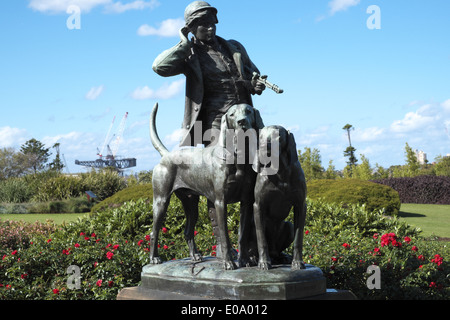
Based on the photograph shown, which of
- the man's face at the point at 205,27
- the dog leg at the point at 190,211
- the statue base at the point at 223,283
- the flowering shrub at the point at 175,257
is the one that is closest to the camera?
the statue base at the point at 223,283

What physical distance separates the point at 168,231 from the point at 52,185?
51.9 ft

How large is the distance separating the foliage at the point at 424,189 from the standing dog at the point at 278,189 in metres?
22.5

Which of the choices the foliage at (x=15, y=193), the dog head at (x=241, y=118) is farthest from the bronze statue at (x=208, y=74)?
the foliage at (x=15, y=193)

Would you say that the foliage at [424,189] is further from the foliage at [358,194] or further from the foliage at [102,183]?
the foliage at [102,183]

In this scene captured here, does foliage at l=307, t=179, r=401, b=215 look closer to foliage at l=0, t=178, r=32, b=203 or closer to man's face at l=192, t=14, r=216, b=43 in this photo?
man's face at l=192, t=14, r=216, b=43

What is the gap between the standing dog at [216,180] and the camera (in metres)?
3.79

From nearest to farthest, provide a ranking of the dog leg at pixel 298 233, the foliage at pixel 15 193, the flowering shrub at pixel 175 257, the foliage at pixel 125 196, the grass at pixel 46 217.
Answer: the dog leg at pixel 298 233 → the flowering shrub at pixel 175 257 → the foliage at pixel 125 196 → the grass at pixel 46 217 → the foliage at pixel 15 193

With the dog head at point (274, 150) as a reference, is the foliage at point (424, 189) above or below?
below

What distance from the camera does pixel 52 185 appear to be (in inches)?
885

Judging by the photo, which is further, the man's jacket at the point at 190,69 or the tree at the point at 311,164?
the tree at the point at 311,164

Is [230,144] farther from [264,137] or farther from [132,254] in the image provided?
[132,254]

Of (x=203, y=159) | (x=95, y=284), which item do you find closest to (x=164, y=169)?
(x=203, y=159)

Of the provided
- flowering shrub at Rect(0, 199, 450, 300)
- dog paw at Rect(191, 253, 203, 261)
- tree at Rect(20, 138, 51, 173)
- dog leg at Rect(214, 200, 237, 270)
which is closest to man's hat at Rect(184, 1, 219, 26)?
dog leg at Rect(214, 200, 237, 270)

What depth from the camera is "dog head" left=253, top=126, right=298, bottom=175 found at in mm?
3572
